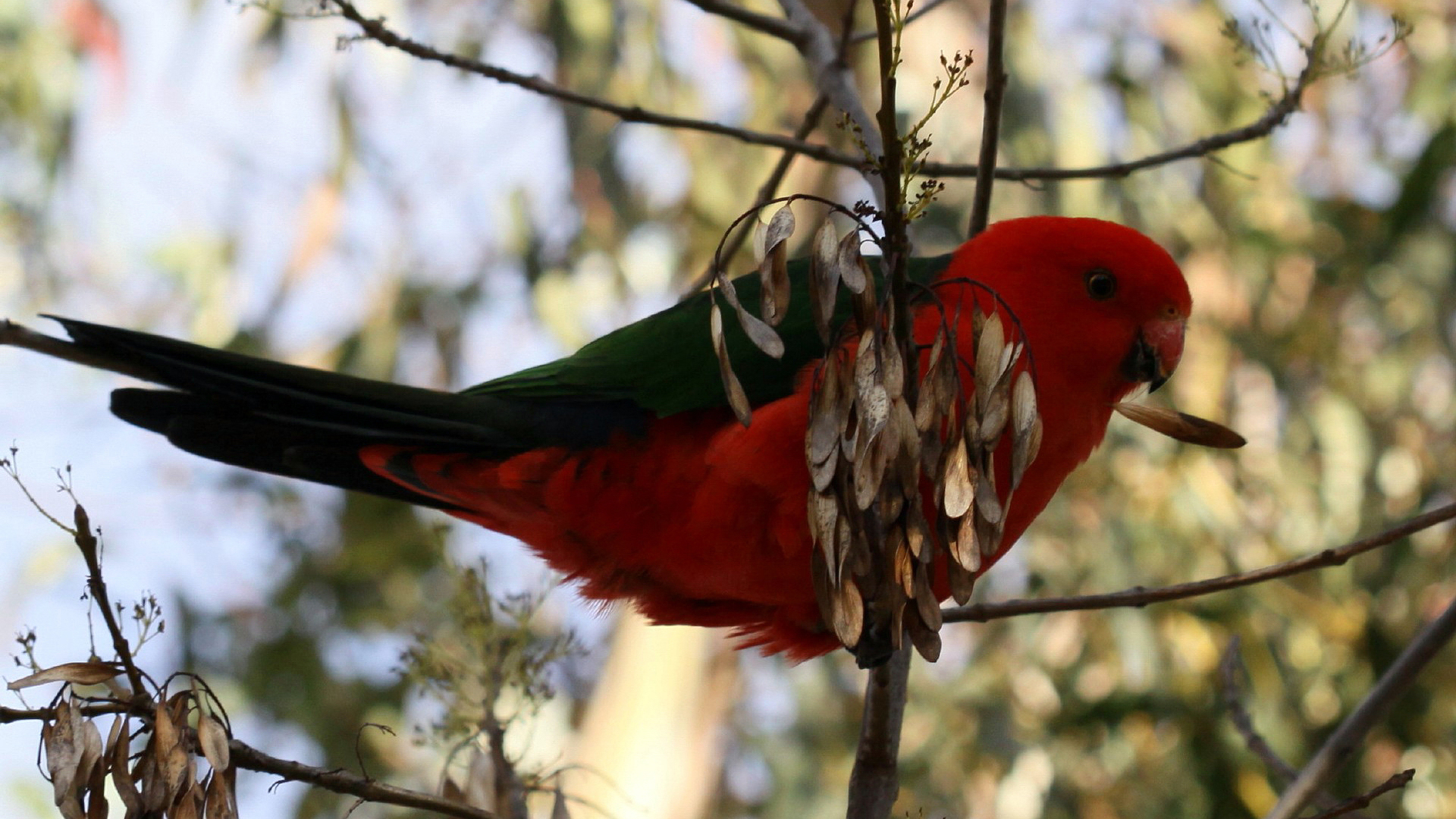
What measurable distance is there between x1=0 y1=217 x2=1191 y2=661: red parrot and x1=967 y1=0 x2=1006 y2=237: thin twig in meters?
0.20

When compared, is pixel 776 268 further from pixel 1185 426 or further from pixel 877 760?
pixel 877 760

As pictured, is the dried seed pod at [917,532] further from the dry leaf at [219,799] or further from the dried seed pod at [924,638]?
the dry leaf at [219,799]

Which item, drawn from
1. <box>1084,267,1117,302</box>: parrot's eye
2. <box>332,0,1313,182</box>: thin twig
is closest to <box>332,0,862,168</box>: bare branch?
<box>332,0,1313,182</box>: thin twig

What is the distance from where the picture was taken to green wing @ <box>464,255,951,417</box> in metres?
2.41

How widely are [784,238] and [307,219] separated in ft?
21.9

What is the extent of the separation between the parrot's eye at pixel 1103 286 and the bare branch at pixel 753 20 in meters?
0.77

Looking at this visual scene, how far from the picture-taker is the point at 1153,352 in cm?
253

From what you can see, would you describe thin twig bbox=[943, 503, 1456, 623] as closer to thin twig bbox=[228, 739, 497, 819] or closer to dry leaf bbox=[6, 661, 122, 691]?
thin twig bbox=[228, 739, 497, 819]

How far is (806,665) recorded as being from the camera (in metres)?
5.62

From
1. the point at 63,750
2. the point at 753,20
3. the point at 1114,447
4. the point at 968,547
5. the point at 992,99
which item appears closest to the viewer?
the point at 63,750

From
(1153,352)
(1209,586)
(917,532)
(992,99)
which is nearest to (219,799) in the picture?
(917,532)

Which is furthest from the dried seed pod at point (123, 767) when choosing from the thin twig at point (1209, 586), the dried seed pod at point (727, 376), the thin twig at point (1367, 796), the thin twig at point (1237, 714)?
the thin twig at point (1237, 714)

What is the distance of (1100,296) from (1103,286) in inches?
0.8

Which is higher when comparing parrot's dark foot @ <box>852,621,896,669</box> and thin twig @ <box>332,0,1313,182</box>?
thin twig @ <box>332,0,1313,182</box>
